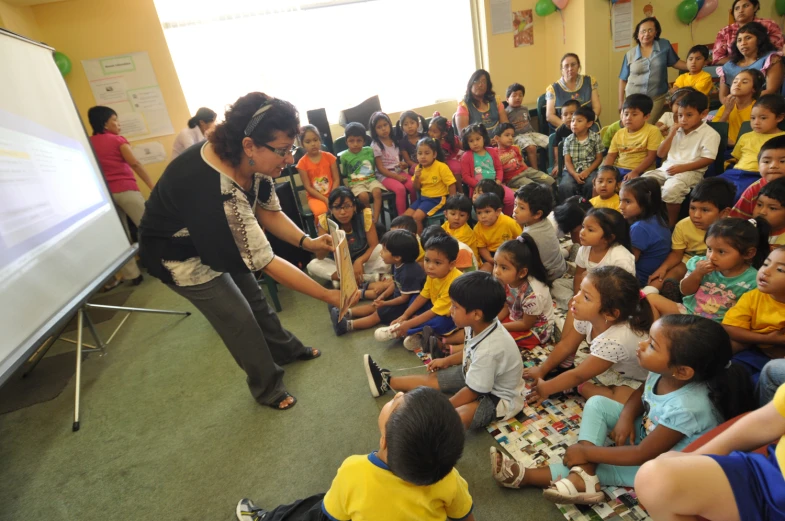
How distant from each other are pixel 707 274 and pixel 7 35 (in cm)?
324

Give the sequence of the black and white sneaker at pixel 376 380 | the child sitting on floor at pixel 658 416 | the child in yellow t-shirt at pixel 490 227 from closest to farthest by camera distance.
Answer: the child sitting on floor at pixel 658 416 → the black and white sneaker at pixel 376 380 → the child in yellow t-shirt at pixel 490 227

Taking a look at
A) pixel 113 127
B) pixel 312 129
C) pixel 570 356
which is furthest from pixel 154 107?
pixel 570 356

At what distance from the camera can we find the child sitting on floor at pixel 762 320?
129 centimetres

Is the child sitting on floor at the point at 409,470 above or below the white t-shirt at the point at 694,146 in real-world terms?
below

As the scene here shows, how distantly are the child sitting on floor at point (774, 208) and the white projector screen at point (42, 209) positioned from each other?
3.01m

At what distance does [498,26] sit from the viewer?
482 cm

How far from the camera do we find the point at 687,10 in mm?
4391

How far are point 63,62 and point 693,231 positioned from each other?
203 inches

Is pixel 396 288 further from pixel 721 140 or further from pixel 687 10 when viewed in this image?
pixel 687 10

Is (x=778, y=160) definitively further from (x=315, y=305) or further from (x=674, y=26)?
(x=674, y=26)

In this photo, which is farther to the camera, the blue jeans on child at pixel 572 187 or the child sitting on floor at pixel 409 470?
the blue jeans on child at pixel 572 187

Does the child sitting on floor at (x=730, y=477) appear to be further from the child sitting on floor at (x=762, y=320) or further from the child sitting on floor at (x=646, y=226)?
the child sitting on floor at (x=646, y=226)

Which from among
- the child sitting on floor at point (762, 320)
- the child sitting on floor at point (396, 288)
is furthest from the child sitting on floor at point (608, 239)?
the child sitting on floor at point (396, 288)

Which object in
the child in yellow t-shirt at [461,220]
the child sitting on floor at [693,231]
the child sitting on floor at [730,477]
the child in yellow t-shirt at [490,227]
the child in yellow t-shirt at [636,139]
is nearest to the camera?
the child sitting on floor at [730,477]
